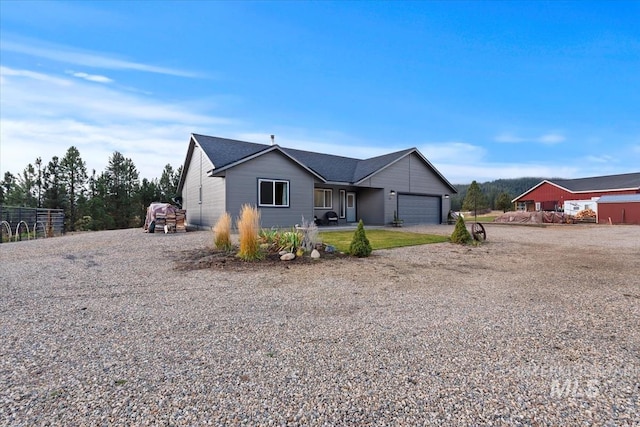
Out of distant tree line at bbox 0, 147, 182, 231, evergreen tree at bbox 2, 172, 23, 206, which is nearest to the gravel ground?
distant tree line at bbox 0, 147, 182, 231

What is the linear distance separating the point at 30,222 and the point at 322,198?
611 inches

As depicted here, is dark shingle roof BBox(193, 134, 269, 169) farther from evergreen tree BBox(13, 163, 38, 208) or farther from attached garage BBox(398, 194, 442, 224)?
evergreen tree BBox(13, 163, 38, 208)

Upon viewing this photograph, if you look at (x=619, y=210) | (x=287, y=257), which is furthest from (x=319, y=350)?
(x=619, y=210)

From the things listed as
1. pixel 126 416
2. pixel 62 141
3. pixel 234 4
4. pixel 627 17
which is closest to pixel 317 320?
pixel 126 416

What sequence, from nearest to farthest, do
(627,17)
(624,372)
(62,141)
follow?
1. (624,372)
2. (627,17)
3. (62,141)

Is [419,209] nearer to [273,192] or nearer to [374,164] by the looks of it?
[374,164]

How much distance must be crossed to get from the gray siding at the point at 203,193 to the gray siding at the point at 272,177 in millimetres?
611

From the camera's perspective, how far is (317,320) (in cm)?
338

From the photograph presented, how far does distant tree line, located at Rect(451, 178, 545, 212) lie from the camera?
48.2m

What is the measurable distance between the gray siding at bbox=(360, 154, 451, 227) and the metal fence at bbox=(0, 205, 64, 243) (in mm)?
16867

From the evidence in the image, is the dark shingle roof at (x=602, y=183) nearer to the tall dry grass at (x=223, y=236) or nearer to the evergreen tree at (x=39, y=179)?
the tall dry grass at (x=223, y=236)

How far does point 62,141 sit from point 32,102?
14213 millimetres

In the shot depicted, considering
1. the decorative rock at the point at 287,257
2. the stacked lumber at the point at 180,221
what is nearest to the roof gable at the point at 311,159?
the stacked lumber at the point at 180,221

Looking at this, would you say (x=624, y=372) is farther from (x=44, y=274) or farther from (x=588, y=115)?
(x=588, y=115)
